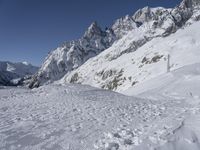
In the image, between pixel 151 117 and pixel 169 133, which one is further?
pixel 151 117

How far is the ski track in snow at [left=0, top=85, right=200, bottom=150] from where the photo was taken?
10.3 meters

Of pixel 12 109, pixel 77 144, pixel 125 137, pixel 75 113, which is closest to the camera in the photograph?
pixel 77 144

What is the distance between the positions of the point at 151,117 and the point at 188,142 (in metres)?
4.14

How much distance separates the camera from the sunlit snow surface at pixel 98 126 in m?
10.3

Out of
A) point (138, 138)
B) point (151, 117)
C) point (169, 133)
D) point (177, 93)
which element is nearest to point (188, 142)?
point (169, 133)

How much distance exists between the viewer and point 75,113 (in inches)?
612

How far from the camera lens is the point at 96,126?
12.6m

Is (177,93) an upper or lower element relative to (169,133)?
upper

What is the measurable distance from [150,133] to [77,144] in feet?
10.5

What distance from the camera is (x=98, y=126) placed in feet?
41.5

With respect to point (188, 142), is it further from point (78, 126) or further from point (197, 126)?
point (78, 126)

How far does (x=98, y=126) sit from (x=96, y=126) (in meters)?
0.09

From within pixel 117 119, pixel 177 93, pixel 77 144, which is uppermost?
pixel 177 93

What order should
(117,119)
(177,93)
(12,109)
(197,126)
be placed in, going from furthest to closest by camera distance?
(177,93), (12,109), (117,119), (197,126)
